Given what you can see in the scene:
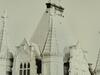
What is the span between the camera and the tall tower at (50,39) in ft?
92.3

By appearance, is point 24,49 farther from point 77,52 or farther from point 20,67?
point 77,52

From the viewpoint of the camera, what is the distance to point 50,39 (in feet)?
94.8

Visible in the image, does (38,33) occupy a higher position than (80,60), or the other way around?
(38,33)

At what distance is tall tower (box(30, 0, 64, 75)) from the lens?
28141mm

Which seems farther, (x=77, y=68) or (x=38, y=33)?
(x=38, y=33)

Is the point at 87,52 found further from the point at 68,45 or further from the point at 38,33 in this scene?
the point at 38,33

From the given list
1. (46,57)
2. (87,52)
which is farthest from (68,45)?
(46,57)

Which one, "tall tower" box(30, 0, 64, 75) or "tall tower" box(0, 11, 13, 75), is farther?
"tall tower" box(0, 11, 13, 75)

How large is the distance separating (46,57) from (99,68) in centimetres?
486

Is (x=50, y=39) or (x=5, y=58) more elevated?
(x=50, y=39)

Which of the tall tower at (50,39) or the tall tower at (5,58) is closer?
the tall tower at (50,39)

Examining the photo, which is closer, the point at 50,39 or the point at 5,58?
the point at 50,39

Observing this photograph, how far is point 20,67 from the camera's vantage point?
2928 cm

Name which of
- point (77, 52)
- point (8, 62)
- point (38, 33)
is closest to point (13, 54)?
point (8, 62)
